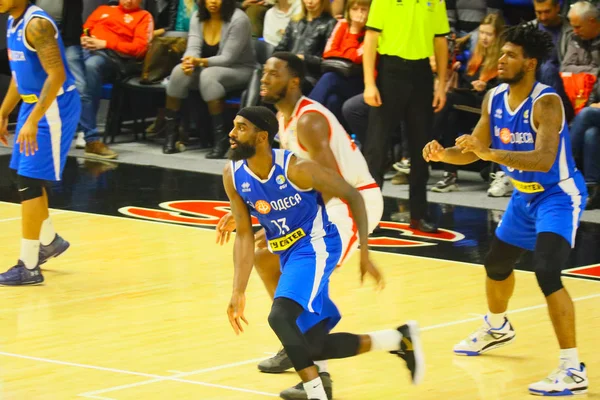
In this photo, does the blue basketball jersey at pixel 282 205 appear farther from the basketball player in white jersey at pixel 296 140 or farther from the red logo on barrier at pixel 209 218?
the red logo on barrier at pixel 209 218

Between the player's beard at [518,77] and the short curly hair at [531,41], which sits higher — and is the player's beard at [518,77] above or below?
below

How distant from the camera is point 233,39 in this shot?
11828mm

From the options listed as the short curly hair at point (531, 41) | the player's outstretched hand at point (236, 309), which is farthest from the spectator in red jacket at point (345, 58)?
the player's outstretched hand at point (236, 309)

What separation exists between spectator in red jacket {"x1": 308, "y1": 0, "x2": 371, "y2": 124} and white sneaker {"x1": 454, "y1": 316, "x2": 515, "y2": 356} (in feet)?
17.5

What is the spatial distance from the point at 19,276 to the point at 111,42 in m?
5.70

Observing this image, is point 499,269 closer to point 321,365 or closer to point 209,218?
point 321,365

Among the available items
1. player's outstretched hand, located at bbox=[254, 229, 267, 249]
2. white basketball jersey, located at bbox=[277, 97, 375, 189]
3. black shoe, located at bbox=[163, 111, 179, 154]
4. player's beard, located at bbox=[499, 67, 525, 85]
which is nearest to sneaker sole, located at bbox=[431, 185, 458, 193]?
black shoe, located at bbox=[163, 111, 179, 154]

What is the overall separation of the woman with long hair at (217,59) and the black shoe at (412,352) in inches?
274

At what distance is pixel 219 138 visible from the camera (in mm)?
12094

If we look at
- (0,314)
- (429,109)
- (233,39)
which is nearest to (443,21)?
(429,109)

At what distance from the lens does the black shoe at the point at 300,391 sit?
517cm

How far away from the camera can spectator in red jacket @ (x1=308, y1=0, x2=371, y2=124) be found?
10961mm

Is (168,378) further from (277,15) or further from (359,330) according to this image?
(277,15)

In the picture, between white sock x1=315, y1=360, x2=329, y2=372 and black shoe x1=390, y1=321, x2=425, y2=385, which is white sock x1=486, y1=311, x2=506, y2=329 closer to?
black shoe x1=390, y1=321, x2=425, y2=385
